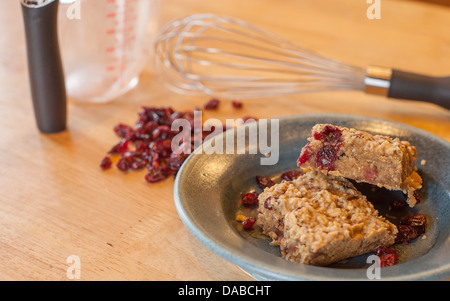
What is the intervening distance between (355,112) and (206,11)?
651 mm

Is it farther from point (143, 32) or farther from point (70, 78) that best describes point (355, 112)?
point (70, 78)

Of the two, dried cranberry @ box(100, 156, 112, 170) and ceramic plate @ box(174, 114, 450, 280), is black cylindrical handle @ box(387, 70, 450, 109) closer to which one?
ceramic plate @ box(174, 114, 450, 280)

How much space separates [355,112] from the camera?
1241mm

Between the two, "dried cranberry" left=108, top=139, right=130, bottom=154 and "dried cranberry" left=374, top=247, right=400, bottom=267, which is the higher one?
"dried cranberry" left=374, top=247, right=400, bottom=267

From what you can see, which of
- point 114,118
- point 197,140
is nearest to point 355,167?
point 197,140

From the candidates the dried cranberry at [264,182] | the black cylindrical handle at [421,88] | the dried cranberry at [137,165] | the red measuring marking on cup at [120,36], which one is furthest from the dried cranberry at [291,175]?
the red measuring marking on cup at [120,36]

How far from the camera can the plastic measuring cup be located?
111cm

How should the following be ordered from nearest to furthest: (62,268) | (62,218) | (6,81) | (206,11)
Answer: (62,268), (62,218), (6,81), (206,11)

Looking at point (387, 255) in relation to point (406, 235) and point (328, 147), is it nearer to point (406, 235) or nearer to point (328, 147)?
point (406, 235)

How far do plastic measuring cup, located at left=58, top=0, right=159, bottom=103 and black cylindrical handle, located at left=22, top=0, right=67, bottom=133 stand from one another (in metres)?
0.09

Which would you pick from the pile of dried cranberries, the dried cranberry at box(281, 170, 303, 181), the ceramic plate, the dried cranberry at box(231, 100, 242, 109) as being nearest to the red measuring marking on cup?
the pile of dried cranberries

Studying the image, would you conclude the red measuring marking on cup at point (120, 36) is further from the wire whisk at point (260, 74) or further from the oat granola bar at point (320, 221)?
the oat granola bar at point (320, 221)

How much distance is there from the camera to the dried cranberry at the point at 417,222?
81 cm

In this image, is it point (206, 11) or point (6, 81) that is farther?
point (206, 11)
